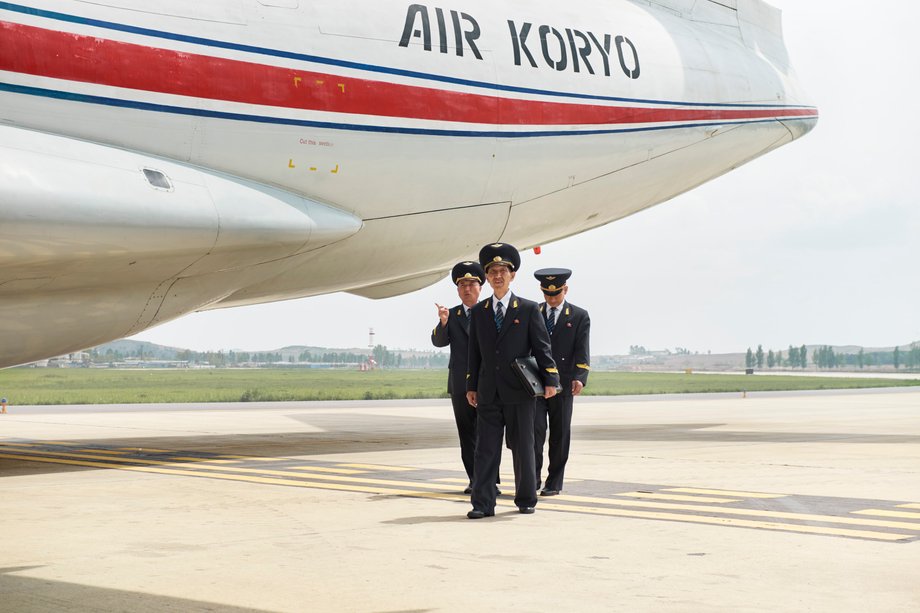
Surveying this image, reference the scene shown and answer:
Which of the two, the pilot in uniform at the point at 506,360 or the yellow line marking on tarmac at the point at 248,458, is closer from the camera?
the pilot in uniform at the point at 506,360

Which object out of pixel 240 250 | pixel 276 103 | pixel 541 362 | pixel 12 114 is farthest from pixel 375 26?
pixel 541 362

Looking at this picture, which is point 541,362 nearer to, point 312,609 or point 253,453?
point 312,609

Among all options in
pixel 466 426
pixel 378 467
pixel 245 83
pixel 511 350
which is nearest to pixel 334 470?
pixel 378 467

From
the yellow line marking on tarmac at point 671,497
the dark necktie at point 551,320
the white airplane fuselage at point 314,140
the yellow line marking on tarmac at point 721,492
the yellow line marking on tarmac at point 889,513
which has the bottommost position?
the yellow line marking on tarmac at point 671,497

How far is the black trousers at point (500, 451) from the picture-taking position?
8375 mm

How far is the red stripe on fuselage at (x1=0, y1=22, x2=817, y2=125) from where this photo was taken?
31.1 ft

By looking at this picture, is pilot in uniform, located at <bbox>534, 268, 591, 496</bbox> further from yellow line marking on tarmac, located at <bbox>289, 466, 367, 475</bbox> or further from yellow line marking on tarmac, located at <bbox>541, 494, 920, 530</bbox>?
yellow line marking on tarmac, located at <bbox>289, 466, 367, 475</bbox>

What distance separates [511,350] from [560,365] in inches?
60.2

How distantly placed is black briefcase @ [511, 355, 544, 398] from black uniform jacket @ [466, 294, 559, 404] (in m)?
0.07

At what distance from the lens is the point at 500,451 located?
8.62m

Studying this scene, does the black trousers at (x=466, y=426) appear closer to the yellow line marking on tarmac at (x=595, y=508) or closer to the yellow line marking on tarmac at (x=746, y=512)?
the yellow line marking on tarmac at (x=595, y=508)

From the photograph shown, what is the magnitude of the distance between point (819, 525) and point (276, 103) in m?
6.55

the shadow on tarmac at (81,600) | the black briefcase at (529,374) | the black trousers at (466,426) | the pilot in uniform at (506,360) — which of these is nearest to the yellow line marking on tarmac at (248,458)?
the black trousers at (466,426)

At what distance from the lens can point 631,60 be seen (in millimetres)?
14633
